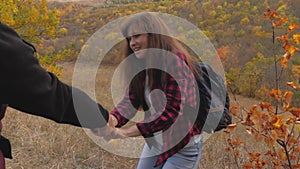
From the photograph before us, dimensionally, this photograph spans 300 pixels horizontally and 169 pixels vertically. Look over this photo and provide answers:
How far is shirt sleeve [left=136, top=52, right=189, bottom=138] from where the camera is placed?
192cm

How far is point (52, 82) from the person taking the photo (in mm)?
1117

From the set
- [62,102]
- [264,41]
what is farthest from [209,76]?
[264,41]

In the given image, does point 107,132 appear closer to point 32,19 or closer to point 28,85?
point 28,85

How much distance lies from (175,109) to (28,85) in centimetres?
104

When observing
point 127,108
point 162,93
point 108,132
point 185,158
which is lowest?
point 185,158

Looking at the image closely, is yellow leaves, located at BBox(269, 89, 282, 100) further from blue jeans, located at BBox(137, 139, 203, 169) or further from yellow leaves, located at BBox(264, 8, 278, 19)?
blue jeans, located at BBox(137, 139, 203, 169)

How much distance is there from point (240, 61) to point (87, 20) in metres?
23.1

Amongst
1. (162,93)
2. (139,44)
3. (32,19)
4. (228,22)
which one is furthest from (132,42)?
(228,22)

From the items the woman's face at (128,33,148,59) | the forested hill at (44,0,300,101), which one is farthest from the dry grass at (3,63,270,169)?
the forested hill at (44,0,300,101)

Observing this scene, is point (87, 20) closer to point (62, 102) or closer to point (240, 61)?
point (240, 61)

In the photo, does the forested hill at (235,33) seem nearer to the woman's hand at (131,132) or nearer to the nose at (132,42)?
the nose at (132,42)

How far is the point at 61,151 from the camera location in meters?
4.07

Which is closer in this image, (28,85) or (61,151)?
(28,85)

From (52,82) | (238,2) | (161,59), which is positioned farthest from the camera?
(238,2)
